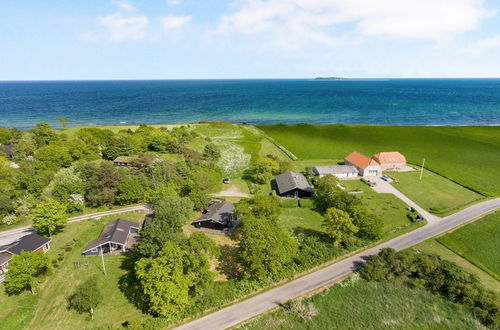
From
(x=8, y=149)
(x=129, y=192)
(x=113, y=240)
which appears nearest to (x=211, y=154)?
(x=129, y=192)

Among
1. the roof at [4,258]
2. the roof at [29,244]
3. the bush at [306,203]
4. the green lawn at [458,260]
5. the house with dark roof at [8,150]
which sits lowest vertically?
the green lawn at [458,260]

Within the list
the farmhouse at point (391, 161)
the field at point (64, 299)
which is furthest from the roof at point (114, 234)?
the farmhouse at point (391, 161)

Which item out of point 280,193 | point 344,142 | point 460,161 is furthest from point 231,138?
point 460,161

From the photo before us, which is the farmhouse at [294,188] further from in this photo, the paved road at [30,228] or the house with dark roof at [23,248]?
the house with dark roof at [23,248]

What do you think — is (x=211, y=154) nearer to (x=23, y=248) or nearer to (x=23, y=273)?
(x=23, y=248)

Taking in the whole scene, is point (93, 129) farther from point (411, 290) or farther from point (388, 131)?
point (388, 131)

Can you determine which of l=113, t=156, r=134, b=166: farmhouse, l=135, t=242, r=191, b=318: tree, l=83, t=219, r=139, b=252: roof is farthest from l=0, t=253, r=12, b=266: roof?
l=113, t=156, r=134, b=166: farmhouse

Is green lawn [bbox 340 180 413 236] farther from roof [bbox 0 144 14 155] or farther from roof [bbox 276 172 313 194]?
roof [bbox 0 144 14 155]
